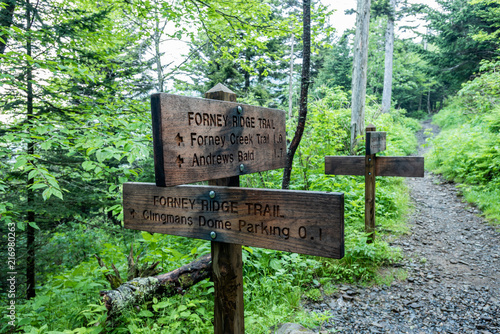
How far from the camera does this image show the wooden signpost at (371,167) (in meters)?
4.27

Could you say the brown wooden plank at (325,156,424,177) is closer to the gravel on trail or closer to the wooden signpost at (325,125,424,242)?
the wooden signpost at (325,125,424,242)

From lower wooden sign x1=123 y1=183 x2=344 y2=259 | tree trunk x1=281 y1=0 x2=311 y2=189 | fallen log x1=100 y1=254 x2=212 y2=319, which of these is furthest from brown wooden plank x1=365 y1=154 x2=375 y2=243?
lower wooden sign x1=123 y1=183 x2=344 y2=259

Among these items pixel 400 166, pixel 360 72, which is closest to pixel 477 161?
pixel 360 72

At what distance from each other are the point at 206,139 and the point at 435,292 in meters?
3.87

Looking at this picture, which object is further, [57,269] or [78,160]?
[57,269]

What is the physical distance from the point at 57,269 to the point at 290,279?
471 cm

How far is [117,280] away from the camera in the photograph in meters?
3.02

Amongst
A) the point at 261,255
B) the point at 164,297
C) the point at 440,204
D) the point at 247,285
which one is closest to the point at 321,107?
the point at 440,204

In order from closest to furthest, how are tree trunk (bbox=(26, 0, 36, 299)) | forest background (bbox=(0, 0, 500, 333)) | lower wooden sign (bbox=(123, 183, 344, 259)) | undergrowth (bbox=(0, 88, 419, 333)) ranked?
lower wooden sign (bbox=(123, 183, 344, 259))
undergrowth (bbox=(0, 88, 419, 333))
forest background (bbox=(0, 0, 500, 333))
tree trunk (bbox=(26, 0, 36, 299))

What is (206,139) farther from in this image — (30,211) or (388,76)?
(388,76)

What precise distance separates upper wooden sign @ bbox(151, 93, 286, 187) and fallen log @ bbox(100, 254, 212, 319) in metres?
1.82

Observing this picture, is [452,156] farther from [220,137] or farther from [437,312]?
[220,137]

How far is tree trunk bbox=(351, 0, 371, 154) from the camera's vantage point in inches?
341

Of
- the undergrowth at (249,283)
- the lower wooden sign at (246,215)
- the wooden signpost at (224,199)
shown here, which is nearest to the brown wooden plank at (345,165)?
the undergrowth at (249,283)
